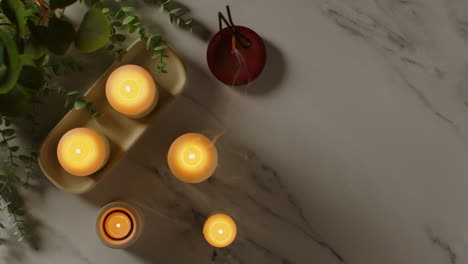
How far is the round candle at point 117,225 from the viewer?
66cm

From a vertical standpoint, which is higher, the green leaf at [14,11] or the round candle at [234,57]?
the green leaf at [14,11]

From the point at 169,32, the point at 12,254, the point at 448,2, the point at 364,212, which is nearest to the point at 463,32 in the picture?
the point at 448,2

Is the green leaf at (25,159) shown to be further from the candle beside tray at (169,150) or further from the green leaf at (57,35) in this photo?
the green leaf at (57,35)

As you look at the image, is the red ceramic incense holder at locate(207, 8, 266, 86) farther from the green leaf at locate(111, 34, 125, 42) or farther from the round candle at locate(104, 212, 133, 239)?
the round candle at locate(104, 212, 133, 239)

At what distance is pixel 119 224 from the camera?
66 cm

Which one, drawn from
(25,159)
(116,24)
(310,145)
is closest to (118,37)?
(116,24)

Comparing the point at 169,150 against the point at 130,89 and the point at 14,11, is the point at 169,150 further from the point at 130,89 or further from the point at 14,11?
the point at 14,11

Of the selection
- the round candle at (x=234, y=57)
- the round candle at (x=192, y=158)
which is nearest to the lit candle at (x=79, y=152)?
the round candle at (x=192, y=158)

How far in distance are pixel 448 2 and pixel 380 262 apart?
1.40 feet

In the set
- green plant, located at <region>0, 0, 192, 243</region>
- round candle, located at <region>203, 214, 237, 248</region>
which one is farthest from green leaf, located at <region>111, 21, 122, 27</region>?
round candle, located at <region>203, 214, 237, 248</region>

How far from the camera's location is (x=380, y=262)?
2.32 ft

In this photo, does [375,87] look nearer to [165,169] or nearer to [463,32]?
[463,32]

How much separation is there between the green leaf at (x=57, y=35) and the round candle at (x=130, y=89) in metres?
0.10

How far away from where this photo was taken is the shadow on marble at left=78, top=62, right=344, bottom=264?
0.70m
